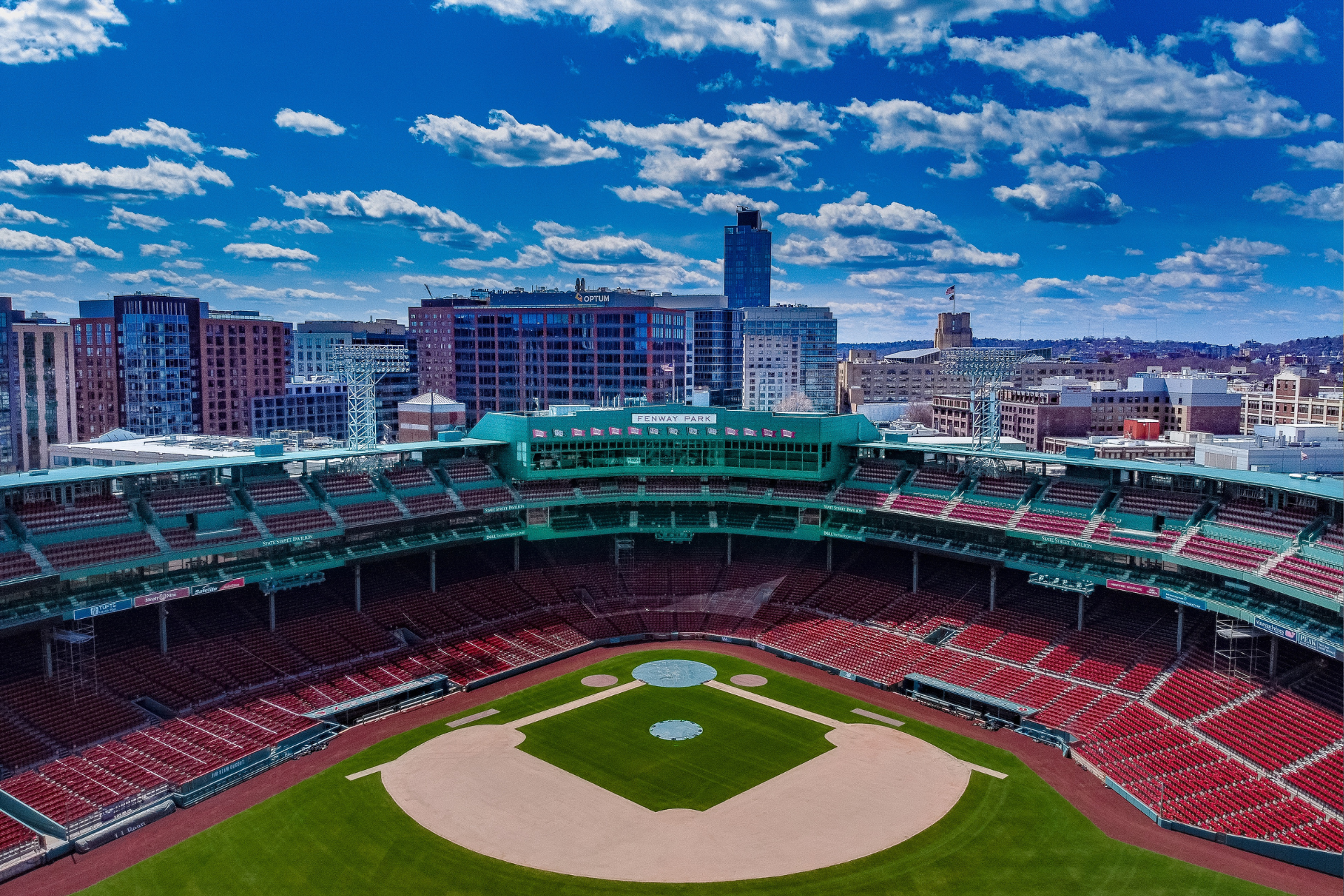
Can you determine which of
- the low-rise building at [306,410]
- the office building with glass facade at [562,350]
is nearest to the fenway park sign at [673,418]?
A: the office building with glass facade at [562,350]

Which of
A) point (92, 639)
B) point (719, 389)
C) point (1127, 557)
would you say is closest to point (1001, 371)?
point (1127, 557)

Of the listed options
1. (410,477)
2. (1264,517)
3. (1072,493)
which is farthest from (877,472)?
(410,477)

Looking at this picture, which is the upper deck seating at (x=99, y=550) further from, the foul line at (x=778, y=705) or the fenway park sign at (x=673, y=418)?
the fenway park sign at (x=673, y=418)

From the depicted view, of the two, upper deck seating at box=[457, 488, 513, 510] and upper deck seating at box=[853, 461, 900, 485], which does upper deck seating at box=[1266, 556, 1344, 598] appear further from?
upper deck seating at box=[457, 488, 513, 510]

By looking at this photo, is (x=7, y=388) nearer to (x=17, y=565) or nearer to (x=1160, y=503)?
(x=17, y=565)

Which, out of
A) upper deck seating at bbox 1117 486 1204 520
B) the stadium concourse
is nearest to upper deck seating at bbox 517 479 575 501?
the stadium concourse
